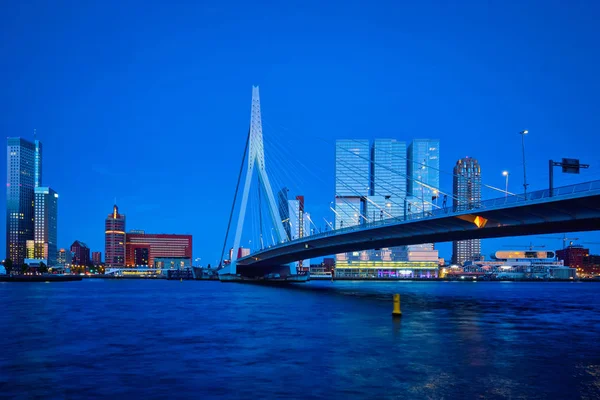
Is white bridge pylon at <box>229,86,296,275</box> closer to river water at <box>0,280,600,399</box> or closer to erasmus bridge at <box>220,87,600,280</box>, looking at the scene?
erasmus bridge at <box>220,87,600,280</box>

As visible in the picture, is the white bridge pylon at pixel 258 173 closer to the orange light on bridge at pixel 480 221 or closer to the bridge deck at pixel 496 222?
the bridge deck at pixel 496 222

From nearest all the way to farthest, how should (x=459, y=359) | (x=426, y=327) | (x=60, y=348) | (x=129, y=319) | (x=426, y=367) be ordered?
(x=426, y=367), (x=459, y=359), (x=60, y=348), (x=426, y=327), (x=129, y=319)

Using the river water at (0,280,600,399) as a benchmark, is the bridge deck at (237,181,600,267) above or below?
above

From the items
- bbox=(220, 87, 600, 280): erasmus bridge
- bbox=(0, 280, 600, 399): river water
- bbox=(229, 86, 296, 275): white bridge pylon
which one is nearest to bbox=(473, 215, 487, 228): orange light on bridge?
bbox=(220, 87, 600, 280): erasmus bridge

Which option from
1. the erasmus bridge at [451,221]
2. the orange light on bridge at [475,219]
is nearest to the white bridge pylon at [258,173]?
the erasmus bridge at [451,221]

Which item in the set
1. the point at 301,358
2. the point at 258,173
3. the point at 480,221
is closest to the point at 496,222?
the point at 480,221

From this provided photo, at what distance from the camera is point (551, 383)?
15.6 meters

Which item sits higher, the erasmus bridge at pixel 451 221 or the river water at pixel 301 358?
the erasmus bridge at pixel 451 221

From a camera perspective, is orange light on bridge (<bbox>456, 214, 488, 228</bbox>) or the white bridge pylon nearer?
orange light on bridge (<bbox>456, 214, 488, 228</bbox>)

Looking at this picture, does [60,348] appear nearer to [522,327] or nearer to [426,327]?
[426,327]

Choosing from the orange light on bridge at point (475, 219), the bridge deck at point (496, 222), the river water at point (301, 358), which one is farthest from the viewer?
the orange light on bridge at point (475, 219)

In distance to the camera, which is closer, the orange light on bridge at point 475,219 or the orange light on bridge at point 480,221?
the orange light on bridge at point 475,219

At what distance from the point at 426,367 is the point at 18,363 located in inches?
513

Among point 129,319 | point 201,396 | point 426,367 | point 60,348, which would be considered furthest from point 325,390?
point 129,319
